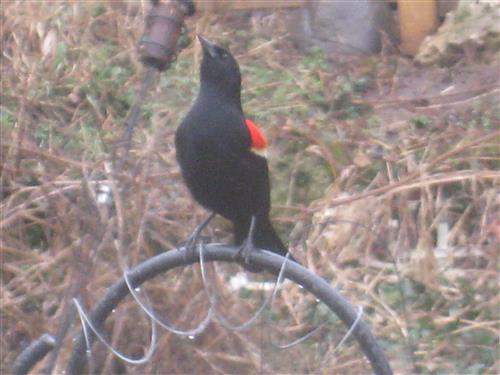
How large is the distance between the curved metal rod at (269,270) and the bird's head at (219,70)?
1.78 feet

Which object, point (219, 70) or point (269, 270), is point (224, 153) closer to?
point (219, 70)

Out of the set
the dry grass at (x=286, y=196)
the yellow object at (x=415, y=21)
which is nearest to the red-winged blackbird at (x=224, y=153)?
the dry grass at (x=286, y=196)

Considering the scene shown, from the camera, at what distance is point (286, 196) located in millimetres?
5746

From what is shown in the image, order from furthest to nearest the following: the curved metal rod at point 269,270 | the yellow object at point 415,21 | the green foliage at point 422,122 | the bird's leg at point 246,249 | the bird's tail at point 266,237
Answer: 1. the yellow object at point 415,21
2. the green foliage at point 422,122
3. the bird's tail at point 266,237
4. the bird's leg at point 246,249
5. the curved metal rod at point 269,270

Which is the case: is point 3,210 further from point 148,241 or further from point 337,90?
point 337,90

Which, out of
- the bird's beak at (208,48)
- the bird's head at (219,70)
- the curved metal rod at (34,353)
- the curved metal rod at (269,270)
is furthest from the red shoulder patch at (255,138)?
the curved metal rod at (34,353)

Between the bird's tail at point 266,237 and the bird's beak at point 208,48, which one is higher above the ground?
the bird's beak at point 208,48

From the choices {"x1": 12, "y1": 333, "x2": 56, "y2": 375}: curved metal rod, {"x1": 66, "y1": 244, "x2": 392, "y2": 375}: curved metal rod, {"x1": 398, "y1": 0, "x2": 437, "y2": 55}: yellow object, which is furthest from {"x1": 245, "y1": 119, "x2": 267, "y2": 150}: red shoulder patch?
{"x1": 398, "y1": 0, "x2": 437, "y2": 55}: yellow object

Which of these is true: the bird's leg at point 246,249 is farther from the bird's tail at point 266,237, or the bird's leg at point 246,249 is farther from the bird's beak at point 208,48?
the bird's beak at point 208,48

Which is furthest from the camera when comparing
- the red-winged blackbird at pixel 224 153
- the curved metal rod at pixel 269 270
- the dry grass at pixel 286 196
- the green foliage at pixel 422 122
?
the green foliage at pixel 422 122

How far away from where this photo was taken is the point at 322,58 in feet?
23.5

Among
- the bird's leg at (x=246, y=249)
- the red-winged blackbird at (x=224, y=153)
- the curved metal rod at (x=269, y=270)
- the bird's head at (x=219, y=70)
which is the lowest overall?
the curved metal rod at (x=269, y=270)

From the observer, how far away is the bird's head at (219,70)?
3.97 meters

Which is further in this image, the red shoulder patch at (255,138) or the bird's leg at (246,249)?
the red shoulder patch at (255,138)
